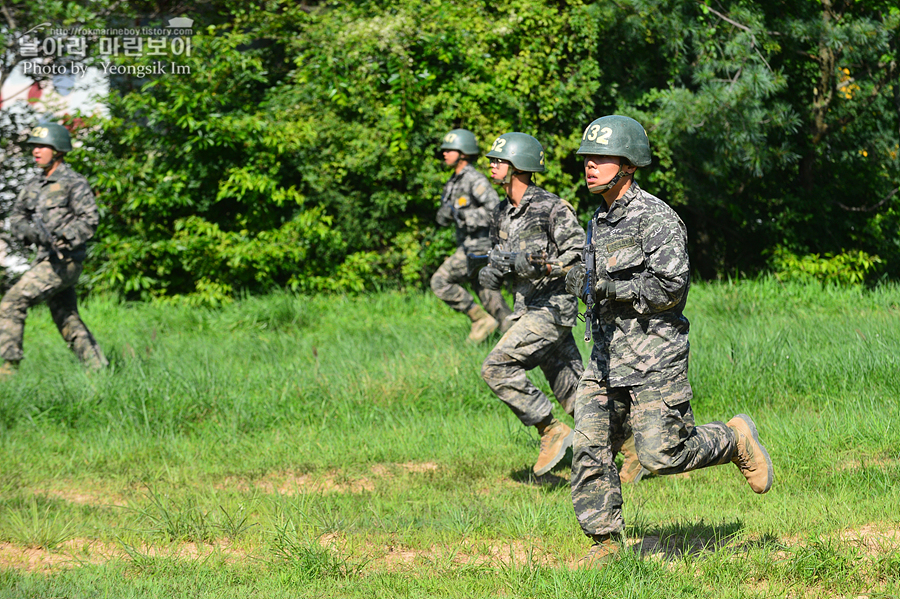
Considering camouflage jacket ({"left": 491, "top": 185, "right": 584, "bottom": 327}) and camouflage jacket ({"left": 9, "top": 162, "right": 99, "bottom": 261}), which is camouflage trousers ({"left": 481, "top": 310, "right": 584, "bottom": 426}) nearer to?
camouflage jacket ({"left": 491, "top": 185, "right": 584, "bottom": 327})

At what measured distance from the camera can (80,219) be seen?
8.31 meters

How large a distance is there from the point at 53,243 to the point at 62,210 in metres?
0.36

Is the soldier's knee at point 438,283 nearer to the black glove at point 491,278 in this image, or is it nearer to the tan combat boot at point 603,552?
the black glove at point 491,278

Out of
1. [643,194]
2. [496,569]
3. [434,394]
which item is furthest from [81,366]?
[643,194]

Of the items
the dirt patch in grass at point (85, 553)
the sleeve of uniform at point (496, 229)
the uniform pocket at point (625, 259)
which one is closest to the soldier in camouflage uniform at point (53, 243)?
the dirt patch in grass at point (85, 553)

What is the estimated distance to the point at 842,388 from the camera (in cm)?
679

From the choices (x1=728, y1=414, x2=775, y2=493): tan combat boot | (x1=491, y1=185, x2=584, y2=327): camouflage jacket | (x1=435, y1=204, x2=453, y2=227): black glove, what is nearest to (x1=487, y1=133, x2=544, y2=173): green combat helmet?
(x1=491, y1=185, x2=584, y2=327): camouflage jacket

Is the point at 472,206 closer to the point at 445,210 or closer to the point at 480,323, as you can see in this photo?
the point at 445,210

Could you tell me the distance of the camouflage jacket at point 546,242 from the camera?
562 centimetres

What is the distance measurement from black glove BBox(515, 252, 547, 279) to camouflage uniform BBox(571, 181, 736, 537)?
132 cm

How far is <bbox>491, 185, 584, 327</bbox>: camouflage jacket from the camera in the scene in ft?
A: 18.4

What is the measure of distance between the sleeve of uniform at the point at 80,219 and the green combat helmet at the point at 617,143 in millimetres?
5541

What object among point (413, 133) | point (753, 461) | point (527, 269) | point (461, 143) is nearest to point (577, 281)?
point (753, 461)

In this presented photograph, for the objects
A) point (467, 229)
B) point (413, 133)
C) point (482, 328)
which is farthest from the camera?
point (413, 133)
